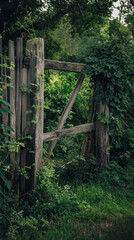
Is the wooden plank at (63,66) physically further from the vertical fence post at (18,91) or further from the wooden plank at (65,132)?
the wooden plank at (65,132)

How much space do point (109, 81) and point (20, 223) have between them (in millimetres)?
2902

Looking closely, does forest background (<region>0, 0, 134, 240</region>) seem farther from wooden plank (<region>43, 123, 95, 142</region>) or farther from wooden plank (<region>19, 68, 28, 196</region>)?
wooden plank (<region>43, 123, 95, 142</region>)

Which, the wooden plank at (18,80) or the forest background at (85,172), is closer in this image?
the forest background at (85,172)

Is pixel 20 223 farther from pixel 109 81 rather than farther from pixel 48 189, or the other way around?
pixel 109 81

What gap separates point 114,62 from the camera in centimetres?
389

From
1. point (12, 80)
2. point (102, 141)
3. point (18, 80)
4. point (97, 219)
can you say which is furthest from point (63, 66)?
point (97, 219)

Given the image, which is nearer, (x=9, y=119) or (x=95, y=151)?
(x=9, y=119)

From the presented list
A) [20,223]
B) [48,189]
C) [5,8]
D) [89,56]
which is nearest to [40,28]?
[5,8]

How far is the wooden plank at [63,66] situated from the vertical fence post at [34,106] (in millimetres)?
232

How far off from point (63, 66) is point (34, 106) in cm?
96

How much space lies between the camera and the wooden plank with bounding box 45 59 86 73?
3.19 m

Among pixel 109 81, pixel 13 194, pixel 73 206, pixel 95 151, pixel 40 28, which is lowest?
pixel 73 206

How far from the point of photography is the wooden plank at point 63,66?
319 centimetres

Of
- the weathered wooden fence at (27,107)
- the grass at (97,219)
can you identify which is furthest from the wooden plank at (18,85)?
the grass at (97,219)
